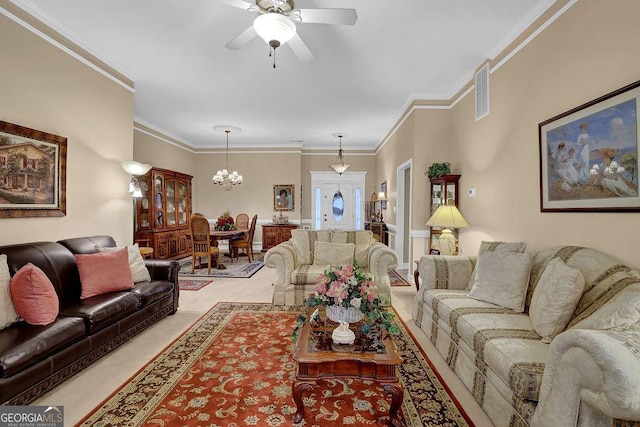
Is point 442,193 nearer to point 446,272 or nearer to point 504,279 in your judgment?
point 446,272

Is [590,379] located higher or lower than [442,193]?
lower

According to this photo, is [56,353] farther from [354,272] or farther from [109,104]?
[109,104]

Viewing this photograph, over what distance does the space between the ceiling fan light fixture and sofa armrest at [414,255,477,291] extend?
2422mm

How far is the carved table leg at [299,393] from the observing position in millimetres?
1756

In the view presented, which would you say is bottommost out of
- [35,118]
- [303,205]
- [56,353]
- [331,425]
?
[331,425]

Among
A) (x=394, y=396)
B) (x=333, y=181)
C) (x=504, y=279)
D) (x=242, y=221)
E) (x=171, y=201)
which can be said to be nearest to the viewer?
(x=394, y=396)

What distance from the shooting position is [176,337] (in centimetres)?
297

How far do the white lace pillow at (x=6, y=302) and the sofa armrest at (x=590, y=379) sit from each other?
3218 mm

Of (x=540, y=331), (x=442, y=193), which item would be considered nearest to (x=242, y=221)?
(x=442, y=193)

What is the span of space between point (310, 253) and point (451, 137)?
9.38ft

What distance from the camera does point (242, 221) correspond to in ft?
26.8

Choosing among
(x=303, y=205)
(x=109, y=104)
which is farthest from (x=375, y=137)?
(x=109, y=104)

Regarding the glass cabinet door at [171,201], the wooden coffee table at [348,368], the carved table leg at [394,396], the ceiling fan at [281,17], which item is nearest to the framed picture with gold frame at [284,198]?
the glass cabinet door at [171,201]

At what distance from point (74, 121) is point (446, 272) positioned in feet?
14.2
